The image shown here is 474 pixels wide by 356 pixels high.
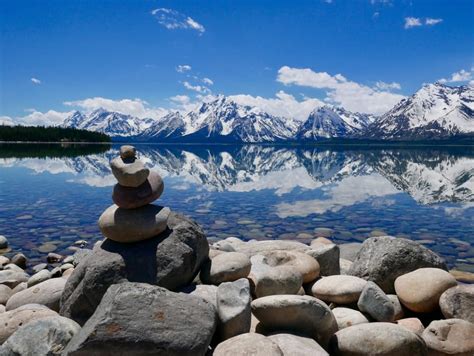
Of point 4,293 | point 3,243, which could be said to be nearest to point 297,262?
point 4,293

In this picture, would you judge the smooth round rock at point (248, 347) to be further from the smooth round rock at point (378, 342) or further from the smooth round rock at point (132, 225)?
the smooth round rock at point (132, 225)

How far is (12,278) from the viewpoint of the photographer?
12867 millimetres

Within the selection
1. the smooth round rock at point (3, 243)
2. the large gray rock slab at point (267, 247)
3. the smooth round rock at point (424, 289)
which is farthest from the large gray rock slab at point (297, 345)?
the smooth round rock at point (3, 243)

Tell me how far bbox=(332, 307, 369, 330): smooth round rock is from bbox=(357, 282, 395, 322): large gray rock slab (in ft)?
0.62

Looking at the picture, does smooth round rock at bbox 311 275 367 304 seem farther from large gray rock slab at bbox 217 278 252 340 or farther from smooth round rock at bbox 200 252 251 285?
large gray rock slab at bbox 217 278 252 340

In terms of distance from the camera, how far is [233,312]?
7320 millimetres

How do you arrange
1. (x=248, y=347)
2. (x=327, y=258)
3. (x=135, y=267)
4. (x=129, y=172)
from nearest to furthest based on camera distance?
(x=248, y=347) → (x=135, y=267) → (x=129, y=172) → (x=327, y=258)

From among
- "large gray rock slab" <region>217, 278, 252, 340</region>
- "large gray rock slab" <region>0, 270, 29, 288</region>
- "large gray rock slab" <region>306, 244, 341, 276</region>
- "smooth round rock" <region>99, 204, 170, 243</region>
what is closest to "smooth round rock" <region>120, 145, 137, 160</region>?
"smooth round rock" <region>99, 204, 170, 243</region>

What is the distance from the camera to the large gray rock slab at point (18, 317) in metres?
7.75

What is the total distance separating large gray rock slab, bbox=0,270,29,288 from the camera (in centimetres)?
1240

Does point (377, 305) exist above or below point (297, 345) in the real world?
above

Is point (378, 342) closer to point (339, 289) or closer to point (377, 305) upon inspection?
point (377, 305)

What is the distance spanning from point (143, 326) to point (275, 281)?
12.3ft

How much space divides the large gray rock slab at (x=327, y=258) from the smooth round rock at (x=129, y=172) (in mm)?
4992
